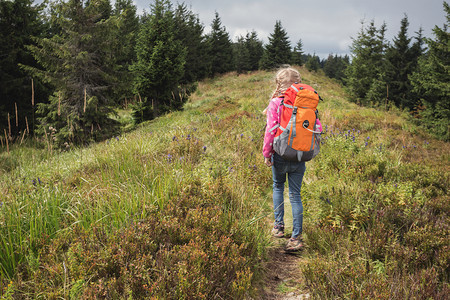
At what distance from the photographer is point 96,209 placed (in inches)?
104

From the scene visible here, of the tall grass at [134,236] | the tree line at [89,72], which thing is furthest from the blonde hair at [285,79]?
the tree line at [89,72]

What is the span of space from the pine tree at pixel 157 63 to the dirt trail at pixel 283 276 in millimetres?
12762

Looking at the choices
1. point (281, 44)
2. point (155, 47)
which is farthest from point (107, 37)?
point (281, 44)

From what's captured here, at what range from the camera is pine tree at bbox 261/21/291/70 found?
130 ft

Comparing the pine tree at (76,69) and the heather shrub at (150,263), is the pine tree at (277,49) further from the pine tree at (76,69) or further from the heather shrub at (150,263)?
the heather shrub at (150,263)

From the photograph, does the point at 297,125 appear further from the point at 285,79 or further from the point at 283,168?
the point at 285,79

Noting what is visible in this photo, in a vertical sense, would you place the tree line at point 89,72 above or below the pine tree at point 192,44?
below

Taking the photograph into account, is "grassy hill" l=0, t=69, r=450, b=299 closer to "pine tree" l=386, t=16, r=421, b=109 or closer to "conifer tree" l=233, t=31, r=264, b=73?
"pine tree" l=386, t=16, r=421, b=109

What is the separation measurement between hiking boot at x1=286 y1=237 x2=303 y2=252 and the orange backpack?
102cm

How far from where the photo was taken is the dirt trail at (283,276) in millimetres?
2406

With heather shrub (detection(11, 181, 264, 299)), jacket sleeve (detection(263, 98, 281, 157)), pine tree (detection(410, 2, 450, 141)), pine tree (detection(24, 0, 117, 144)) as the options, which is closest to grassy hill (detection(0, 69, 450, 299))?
heather shrub (detection(11, 181, 264, 299))

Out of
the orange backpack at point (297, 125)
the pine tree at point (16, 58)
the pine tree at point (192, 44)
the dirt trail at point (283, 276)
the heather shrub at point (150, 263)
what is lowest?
the dirt trail at point (283, 276)

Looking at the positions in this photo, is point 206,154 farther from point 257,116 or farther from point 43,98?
point 43,98

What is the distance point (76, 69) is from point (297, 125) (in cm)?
1086
